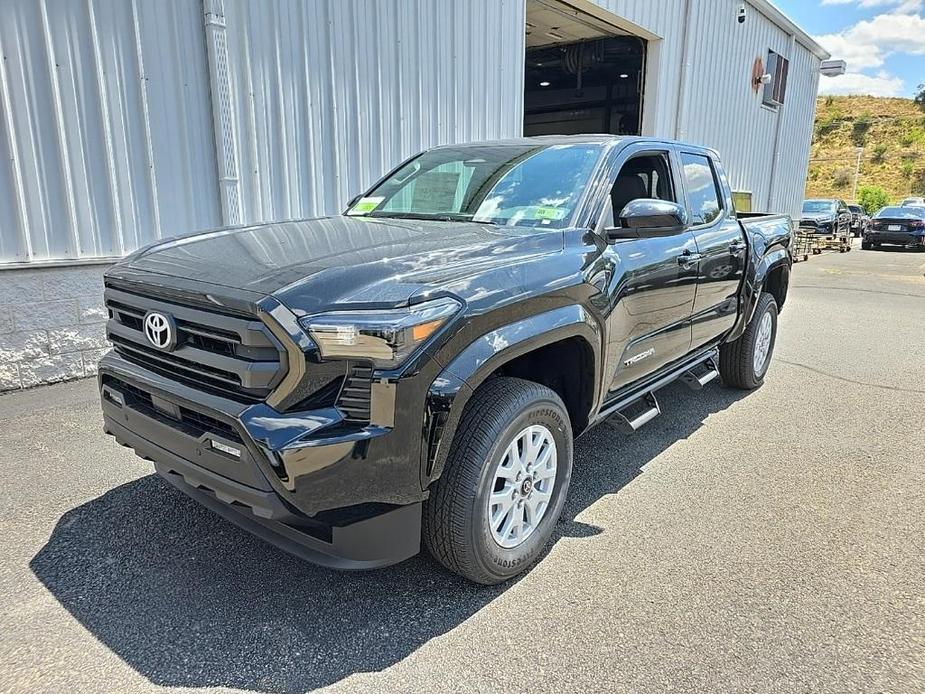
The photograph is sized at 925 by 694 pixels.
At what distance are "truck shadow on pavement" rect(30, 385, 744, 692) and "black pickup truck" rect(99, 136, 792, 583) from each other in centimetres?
32

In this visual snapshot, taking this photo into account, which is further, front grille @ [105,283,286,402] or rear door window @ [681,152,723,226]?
rear door window @ [681,152,723,226]

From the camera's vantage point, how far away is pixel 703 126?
14594mm

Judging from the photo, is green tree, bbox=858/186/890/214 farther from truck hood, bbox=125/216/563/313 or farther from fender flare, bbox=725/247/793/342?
truck hood, bbox=125/216/563/313

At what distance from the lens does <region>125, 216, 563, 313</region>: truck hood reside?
2221 mm

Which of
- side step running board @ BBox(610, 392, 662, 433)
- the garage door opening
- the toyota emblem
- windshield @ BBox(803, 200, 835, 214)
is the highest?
the garage door opening

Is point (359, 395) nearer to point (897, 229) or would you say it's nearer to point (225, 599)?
point (225, 599)

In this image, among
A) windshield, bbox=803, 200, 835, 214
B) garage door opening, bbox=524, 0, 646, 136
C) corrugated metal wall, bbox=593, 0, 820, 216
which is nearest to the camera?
garage door opening, bbox=524, 0, 646, 136

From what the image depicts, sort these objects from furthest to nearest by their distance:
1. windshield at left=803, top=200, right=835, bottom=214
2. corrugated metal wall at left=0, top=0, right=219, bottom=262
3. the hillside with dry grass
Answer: the hillside with dry grass < windshield at left=803, top=200, right=835, bottom=214 < corrugated metal wall at left=0, top=0, right=219, bottom=262

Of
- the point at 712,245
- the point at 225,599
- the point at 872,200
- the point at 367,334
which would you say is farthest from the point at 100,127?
the point at 872,200

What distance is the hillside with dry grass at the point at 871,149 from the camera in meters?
59.8

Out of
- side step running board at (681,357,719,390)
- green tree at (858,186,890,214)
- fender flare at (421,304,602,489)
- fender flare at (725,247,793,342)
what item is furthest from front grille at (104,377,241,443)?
green tree at (858,186,890,214)

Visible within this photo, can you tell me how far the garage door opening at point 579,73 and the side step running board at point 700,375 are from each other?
7.62 meters

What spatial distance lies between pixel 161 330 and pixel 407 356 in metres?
1.01

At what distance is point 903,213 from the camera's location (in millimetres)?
23453
